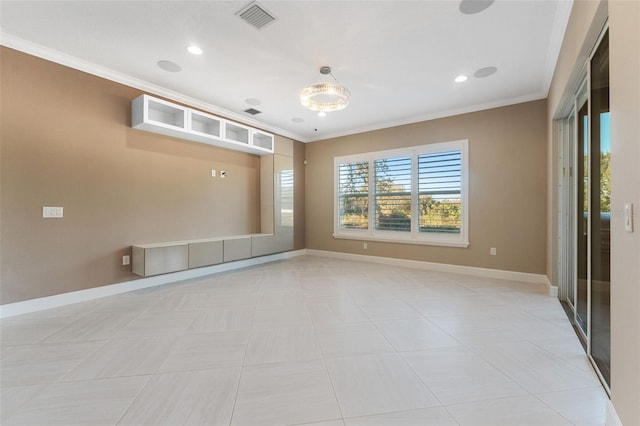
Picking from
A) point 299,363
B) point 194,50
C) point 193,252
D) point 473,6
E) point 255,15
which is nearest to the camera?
point 299,363

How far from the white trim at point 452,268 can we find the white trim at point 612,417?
106 inches

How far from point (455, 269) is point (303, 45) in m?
4.33

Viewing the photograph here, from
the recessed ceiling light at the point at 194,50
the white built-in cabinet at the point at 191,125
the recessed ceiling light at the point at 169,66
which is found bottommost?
the white built-in cabinet at the point at 191,125

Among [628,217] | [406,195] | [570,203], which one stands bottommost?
[628,217]

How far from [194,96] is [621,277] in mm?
5126

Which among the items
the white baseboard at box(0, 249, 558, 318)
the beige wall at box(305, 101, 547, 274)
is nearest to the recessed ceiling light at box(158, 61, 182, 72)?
the white baseboard at box(0, 249, 558, 318)

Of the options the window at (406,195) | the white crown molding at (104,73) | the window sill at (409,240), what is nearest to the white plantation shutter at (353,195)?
the window at (406,195)

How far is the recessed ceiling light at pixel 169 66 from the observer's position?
3.40 meters

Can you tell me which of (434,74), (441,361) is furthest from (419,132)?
(441,361)

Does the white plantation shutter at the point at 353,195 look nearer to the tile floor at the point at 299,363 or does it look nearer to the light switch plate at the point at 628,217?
the tile floor at the point at 299,363

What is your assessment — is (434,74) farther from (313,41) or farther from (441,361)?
(441,361)

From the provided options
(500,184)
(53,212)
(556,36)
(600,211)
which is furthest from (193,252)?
(556,36)

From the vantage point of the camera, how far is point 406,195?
546 cm

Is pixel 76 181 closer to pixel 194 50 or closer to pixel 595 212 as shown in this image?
pixel 194 50
